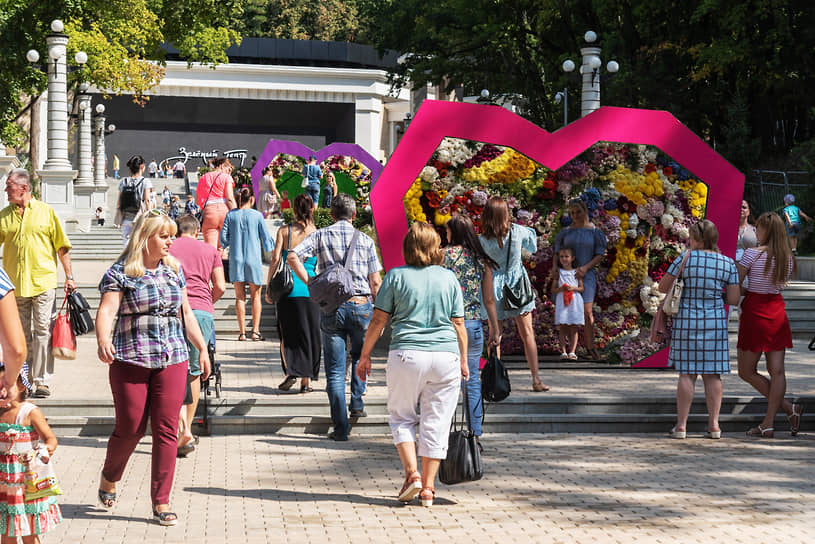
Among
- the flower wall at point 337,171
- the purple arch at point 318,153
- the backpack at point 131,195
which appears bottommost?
the backpack at point 131,195

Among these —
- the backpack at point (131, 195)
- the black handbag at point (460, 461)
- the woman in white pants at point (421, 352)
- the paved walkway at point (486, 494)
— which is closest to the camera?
the paved walkway at point (486, 494)

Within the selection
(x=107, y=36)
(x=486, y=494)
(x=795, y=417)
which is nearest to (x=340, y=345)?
(x=486, y=494)

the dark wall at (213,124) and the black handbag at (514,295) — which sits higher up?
the dark wall at (213,124)

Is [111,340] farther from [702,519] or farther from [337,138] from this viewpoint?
[337,138]

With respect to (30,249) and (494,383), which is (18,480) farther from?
(30,249)

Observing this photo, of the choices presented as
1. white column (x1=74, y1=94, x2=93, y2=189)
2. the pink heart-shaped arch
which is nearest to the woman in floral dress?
the pink heart-shaped arch

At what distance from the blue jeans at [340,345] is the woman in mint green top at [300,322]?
1.11 meters

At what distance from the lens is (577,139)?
1205 centimetres

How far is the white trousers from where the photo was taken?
21.1 ft

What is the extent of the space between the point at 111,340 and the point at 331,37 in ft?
246

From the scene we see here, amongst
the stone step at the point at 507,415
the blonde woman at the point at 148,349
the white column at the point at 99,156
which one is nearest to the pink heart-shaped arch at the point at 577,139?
the stone step at the point at 507,415

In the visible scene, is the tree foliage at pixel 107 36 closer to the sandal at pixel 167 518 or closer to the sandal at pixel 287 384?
the sandal at pixel 287 384

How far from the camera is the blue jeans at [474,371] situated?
25.8 ft

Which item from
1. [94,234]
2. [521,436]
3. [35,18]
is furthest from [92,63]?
[521,436]
